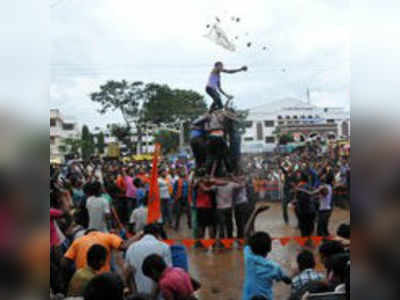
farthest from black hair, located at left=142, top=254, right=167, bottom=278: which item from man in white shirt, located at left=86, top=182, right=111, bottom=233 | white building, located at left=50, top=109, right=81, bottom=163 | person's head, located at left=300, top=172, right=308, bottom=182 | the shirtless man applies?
person's head, located at left=300, top=172, right=308, bottom=182

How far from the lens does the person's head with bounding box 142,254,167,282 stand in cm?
371

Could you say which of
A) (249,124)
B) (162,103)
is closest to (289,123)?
(249,124)

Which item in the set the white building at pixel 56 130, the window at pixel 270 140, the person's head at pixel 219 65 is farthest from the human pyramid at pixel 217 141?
the window at pixel 270 140

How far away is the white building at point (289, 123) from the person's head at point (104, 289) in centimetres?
710

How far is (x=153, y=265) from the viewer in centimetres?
371

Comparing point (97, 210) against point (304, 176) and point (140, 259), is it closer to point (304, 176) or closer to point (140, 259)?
point (140, 259)

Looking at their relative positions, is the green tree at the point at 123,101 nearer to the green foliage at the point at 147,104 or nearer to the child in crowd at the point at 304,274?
the green foliage at the point at 147,104

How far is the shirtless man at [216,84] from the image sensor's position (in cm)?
854
